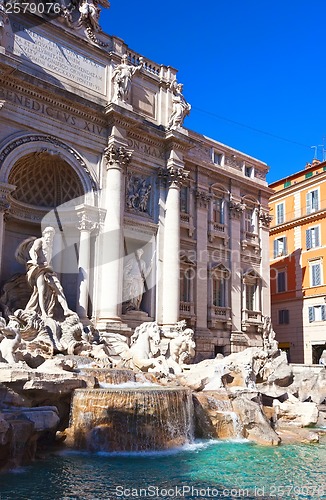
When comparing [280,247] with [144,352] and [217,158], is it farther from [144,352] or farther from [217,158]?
[144,352]

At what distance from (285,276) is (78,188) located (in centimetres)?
1697

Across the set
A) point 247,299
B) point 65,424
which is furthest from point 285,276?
point 65,424

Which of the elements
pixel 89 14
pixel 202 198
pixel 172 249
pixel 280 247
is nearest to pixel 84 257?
pixel 172 249

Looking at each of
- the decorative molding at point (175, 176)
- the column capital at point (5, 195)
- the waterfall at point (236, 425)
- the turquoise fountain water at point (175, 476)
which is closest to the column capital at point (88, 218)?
the column capital at point (5, 195)

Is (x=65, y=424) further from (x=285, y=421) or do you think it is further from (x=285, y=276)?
(x=285, y=276)

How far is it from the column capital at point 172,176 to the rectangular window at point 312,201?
38.9ft

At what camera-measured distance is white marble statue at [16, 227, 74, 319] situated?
16.6 meters

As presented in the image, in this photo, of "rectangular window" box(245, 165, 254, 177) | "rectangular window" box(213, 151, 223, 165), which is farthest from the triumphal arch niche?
"rectangular window" box(245, 165, 254, 177)

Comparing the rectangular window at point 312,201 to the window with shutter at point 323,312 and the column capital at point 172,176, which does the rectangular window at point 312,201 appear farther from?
the column capital at point 172,176

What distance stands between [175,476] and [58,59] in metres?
15.6

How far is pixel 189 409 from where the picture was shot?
40.3 ft

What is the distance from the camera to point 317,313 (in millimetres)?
29156

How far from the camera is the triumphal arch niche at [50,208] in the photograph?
57.7 feet

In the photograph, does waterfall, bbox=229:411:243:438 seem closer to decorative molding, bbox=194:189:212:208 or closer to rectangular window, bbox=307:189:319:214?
decorative molding, bbox=194:189:212:208
